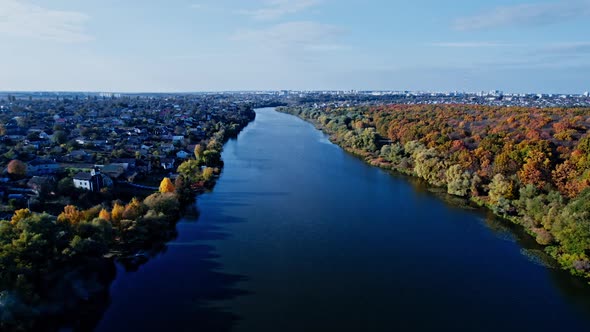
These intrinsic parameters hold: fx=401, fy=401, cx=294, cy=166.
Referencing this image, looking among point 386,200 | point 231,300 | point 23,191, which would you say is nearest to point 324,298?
point 231,300

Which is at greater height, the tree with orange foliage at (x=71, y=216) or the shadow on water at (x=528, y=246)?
the tree with orange foliage at (x=71, y=216)

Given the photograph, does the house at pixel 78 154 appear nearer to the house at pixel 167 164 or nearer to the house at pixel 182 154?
the house at pixel 167 164

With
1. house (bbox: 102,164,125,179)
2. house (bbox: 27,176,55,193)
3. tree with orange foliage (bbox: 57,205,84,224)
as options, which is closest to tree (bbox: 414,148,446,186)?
house (bbox: 102,164,125,179)

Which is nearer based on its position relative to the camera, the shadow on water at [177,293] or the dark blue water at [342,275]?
the shadow on water at [177,293]

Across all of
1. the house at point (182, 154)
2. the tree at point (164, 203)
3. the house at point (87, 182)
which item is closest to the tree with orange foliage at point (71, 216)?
the tree at point (164, 203)

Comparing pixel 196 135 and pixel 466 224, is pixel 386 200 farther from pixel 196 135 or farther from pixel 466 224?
pixel 196 135

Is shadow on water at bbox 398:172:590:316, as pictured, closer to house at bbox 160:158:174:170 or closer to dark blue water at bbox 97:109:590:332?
dark blue water at bbox 97:109:590:332
